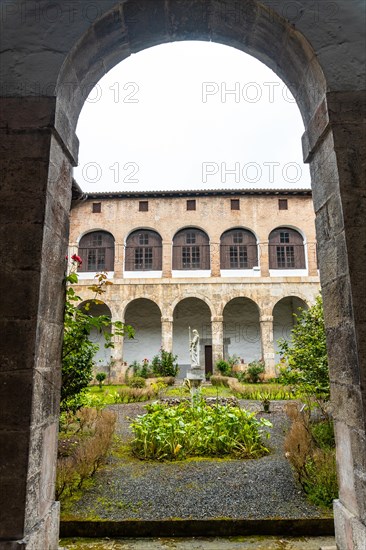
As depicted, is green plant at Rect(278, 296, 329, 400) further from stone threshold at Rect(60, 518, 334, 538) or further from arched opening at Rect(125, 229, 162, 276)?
arched opening at Rect(125, 229, 162, 276)

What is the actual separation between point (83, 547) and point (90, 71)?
3615mm

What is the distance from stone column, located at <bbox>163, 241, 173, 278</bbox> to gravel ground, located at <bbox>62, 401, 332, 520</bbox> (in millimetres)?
15580

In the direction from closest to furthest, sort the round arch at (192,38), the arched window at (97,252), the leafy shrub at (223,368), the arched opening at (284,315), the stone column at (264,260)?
the round arch at (192,38) < the leafy shrub at (223,368) < the stone column at (264,260) < the arched window at (97,252) < the arched opening at (284,315)

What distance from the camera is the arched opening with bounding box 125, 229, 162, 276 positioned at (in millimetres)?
21016

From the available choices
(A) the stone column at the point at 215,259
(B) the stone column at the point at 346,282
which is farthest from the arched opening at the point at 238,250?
(B) the stone column at the point at 346,282

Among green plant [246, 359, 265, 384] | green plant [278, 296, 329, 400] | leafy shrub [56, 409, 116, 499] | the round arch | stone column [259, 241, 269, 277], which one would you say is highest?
stone column [259, 241, 269, 277]

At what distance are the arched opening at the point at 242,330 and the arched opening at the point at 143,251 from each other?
500 centimetres

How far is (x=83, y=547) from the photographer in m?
2.97

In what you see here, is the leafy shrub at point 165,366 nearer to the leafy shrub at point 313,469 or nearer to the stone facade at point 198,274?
the stone facade at point 198,274

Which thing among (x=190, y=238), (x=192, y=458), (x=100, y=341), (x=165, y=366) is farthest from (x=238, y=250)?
(x=192, y=458)

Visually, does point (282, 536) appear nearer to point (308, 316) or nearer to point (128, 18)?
point (128, 18)

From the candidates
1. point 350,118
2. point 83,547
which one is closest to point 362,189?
point 350,118

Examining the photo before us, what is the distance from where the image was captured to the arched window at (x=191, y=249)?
2094 centimetres

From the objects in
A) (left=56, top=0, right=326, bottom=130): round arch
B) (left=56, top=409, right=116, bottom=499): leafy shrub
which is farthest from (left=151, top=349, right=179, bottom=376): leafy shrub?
(left=56, top=0, right=326, bottom=130): round arch
